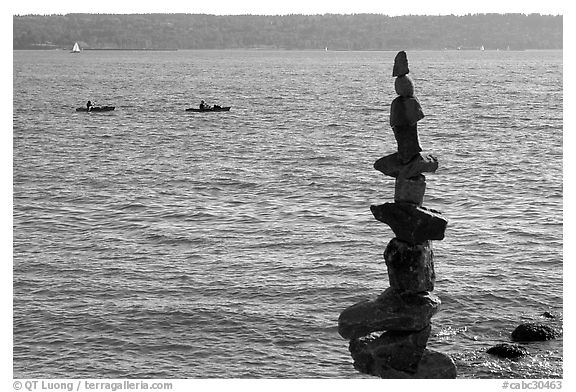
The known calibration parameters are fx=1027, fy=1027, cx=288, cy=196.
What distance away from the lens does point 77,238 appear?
183 ft

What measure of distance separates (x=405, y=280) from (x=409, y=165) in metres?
2.94

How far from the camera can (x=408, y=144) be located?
25.9 metres

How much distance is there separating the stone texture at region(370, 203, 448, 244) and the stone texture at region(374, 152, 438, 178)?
32.8 inches

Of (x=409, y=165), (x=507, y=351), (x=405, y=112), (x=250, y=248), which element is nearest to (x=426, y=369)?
(x=409, y=165)

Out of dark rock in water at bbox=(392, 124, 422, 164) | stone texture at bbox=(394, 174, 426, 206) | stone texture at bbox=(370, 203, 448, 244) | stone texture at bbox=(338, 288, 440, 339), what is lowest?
stone texture at bbox=(338, 288, 440, 339)

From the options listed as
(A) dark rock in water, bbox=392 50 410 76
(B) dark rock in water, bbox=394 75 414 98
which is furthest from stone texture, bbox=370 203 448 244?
(A) dark rock in water, bbox=392 50 410 76

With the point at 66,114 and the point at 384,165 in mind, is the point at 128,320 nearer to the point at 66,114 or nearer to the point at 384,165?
the point at 384,165

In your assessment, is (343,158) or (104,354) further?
(343,158)

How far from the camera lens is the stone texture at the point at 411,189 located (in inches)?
1019

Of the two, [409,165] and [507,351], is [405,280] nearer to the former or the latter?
[409,165]

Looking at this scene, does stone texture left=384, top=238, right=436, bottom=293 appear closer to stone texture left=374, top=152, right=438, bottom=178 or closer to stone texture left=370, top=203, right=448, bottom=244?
stone texture left=370, top=203, right=448, bottom=244

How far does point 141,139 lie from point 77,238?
4759cm

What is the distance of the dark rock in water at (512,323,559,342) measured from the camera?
39.5 metres
